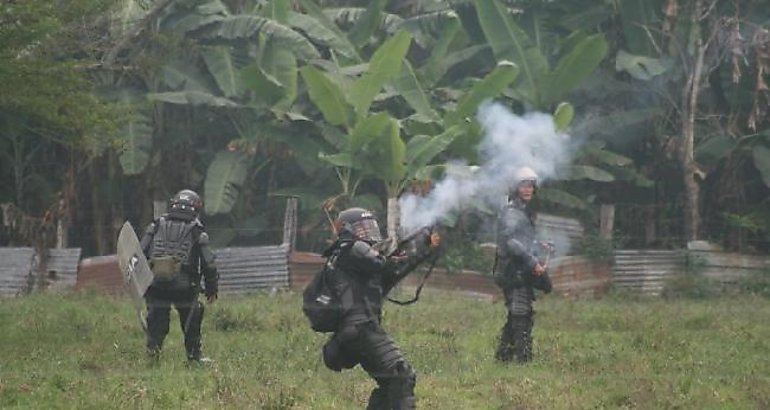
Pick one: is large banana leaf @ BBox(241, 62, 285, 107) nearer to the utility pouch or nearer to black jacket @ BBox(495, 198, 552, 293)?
the utility pouch

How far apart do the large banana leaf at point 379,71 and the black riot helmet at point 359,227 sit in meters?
8.65

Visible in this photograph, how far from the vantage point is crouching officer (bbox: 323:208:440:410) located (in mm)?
8891

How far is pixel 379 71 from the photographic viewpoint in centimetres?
1794

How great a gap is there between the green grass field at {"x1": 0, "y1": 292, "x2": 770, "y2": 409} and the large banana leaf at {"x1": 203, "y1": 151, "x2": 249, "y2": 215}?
1.99m

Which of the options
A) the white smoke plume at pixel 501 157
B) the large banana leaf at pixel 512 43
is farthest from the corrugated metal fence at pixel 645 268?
the large banana leaf at pixel 512 43

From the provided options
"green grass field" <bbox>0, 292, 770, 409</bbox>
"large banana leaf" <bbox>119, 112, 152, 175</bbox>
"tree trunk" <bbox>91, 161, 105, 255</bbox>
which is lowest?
"green grass field" <bbox>0, 292, 770, 409</bbox>

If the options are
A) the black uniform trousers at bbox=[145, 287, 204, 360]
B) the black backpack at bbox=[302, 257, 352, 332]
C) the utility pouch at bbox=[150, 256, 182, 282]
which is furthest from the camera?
the black uniform trousers at bbox=[145, 287, 204, 360]

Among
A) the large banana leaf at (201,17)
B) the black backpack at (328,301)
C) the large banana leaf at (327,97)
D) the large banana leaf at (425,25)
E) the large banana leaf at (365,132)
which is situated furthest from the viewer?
the large banana leaf at (425,25)

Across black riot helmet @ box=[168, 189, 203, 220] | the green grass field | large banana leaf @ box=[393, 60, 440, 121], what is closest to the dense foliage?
large banana leaf @ box=[393, 60, 440, 121]

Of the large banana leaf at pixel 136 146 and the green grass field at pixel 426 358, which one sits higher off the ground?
the large banana leaf at pixel 136 146

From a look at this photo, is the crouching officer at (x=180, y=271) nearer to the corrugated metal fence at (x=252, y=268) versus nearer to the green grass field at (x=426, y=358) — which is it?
the green grass field at (x=426, y=358)

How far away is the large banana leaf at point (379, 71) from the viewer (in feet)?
58.1

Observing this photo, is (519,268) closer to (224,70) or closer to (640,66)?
(640,66)

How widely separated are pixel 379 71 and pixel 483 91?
1.41m
